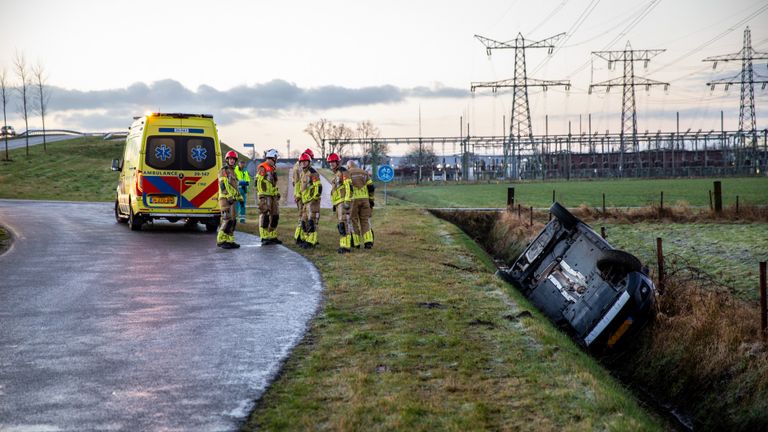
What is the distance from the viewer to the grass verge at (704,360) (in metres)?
8.98

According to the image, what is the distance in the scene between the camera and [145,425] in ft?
19.4

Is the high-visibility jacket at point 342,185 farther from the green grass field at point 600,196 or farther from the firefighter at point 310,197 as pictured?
the green grass field at point 600,196

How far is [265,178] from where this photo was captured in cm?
1808

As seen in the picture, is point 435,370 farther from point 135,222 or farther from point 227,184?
point 135,222

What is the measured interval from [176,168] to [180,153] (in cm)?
41

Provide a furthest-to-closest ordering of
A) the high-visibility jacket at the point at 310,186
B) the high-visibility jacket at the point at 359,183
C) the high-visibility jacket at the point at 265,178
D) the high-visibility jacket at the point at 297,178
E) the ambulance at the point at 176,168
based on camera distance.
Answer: the ambulance at the point at 176,168 → the high-visibility jacket at the point at 297,178 → the high-visibility jacket at the point at 265,178 → the high-visibility jacket at the point at 310,186 → the high-visibility jacket at the point at 359,183

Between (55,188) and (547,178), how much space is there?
57.8 meters

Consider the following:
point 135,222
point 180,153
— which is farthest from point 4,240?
point 180,153

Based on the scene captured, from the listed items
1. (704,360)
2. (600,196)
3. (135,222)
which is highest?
(135,222)

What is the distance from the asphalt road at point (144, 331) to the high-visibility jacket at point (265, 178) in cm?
124

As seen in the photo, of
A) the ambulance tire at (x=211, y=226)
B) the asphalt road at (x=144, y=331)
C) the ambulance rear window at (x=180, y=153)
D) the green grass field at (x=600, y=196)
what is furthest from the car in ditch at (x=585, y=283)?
the green grass field at (x=600, y=196)

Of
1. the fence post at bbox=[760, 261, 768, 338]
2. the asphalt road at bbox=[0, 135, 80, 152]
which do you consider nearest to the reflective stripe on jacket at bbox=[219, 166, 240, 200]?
the fence post at bbox=[760, 261, 768, 338]

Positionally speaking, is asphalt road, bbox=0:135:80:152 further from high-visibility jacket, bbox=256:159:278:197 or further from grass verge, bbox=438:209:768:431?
grass verge, bbox=438:209:768:431

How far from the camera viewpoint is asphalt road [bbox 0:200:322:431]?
20.8 ft
